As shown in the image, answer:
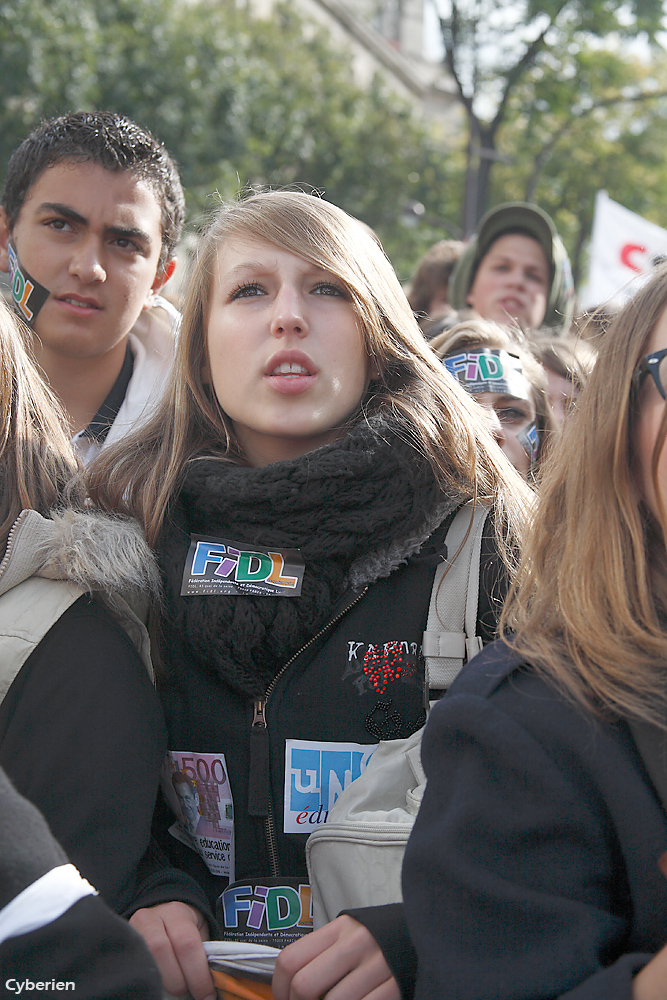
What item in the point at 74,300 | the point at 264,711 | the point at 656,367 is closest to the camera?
the point at 656,367

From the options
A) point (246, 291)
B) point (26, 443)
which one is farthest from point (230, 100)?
point (26, 443)

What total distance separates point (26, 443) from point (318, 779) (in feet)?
2.95

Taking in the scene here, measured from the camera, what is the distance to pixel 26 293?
9.80 feet

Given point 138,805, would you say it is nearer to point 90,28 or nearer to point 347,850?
point 347,850

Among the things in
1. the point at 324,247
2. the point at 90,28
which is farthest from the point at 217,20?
the point at 324,247

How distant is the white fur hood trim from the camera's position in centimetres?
167

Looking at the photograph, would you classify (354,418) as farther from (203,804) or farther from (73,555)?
(203,804)

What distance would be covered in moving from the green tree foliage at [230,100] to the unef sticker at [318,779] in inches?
391

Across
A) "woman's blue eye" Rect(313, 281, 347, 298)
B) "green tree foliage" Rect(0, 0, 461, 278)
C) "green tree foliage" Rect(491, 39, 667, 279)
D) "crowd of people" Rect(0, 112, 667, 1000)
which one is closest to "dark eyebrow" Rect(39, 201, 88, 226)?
"crowd of people" Rect(0, 112, 667, 1000)

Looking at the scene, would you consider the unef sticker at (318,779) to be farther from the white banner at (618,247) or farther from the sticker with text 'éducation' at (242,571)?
the white banner at (618,247)

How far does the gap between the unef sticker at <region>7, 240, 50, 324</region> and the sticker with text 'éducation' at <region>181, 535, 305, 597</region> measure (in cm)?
149

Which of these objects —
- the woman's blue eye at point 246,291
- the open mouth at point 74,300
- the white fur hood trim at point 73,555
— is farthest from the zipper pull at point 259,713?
the open mouth at point 74,300

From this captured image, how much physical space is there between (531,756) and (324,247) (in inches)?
51.1

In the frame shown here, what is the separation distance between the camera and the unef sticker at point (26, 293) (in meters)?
2.96
